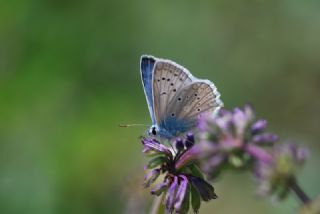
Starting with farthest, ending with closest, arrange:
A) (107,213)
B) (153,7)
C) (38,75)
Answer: (153,7) → (38,75) → (107,213)

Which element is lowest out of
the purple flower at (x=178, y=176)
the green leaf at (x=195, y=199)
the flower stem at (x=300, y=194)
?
the green leaf at (x=195, y=199)

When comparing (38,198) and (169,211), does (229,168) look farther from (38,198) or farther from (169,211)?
(38,198)

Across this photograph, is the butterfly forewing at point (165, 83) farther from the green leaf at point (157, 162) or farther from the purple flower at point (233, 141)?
the purple flower at point (233, 141)

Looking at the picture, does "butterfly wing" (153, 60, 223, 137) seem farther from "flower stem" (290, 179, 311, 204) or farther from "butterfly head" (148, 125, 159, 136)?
"flower stem" (290, 179, 311, 204)

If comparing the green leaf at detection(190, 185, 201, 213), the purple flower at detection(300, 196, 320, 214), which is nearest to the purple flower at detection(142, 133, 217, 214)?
the green leaf at detection(190, 185, 201, 213)

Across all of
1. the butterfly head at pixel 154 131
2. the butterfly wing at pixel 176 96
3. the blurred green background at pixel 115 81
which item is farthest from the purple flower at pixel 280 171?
the blurred green background at pixel 115 81

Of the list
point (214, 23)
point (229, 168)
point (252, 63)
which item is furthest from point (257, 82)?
point (229, 168)

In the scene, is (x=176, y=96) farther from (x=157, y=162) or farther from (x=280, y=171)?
(x=280, y=171)

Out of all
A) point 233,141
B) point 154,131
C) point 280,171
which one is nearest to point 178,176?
point 154,131
